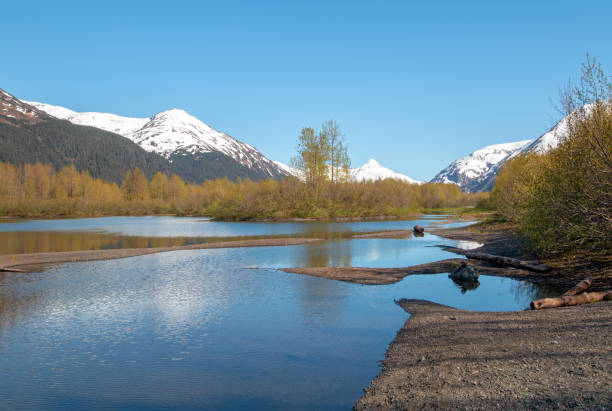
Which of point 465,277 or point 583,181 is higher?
point 583,181

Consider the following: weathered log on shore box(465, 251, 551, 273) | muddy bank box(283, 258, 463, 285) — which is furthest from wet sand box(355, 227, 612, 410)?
weathered log on shore box(465, 251, 551, 273)

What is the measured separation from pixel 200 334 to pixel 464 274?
1405 cm

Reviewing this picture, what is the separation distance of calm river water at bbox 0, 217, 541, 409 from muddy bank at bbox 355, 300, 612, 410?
858 mm

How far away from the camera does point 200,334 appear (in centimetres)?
1212

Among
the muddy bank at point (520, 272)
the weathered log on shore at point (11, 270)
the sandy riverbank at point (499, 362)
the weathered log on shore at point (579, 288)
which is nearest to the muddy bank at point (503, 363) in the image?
the sandy riverbank at point (499, 362)

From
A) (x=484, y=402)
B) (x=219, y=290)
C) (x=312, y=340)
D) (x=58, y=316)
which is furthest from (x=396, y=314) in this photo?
(x=58, y=316)

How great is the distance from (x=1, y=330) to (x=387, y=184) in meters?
89.4

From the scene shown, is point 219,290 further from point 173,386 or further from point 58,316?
point 173,386

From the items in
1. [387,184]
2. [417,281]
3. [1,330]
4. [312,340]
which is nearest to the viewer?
[312,340]

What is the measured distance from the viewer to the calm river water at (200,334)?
8.37 m

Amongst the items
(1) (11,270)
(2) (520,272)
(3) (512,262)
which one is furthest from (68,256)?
(2) (520,272)

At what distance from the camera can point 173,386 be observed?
343 inches

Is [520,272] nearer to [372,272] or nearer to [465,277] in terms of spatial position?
[465,277]

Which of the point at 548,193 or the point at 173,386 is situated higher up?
the point at 548,193
